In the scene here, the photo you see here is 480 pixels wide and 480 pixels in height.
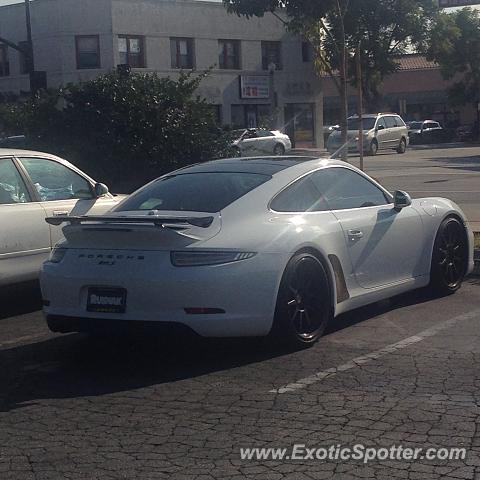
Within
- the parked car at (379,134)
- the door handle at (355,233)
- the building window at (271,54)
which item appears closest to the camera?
the door handle at (355,233)

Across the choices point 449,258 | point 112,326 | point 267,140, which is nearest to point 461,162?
point 267,140

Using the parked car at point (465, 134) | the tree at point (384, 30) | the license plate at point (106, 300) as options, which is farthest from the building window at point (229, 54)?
the license plate at point (106, 300)

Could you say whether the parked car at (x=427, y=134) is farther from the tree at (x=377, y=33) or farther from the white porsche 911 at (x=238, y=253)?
the white porsche 911 at (x=238, y=253)

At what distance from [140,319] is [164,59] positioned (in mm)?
40856

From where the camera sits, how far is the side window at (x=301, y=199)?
7285 millimetres

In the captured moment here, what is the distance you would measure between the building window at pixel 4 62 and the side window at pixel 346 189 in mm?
41211

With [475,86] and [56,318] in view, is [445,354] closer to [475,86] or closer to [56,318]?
[56,318]

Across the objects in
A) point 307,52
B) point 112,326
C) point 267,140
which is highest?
point 307,52

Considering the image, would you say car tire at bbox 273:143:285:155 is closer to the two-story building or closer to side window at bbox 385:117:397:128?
the two-story building

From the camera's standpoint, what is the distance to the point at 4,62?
4703 centimetres

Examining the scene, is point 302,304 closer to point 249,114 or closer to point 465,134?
point 249,114

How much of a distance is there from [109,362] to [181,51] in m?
41.5

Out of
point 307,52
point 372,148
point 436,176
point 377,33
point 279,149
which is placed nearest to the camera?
point 436,176

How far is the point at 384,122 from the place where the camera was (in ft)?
136
